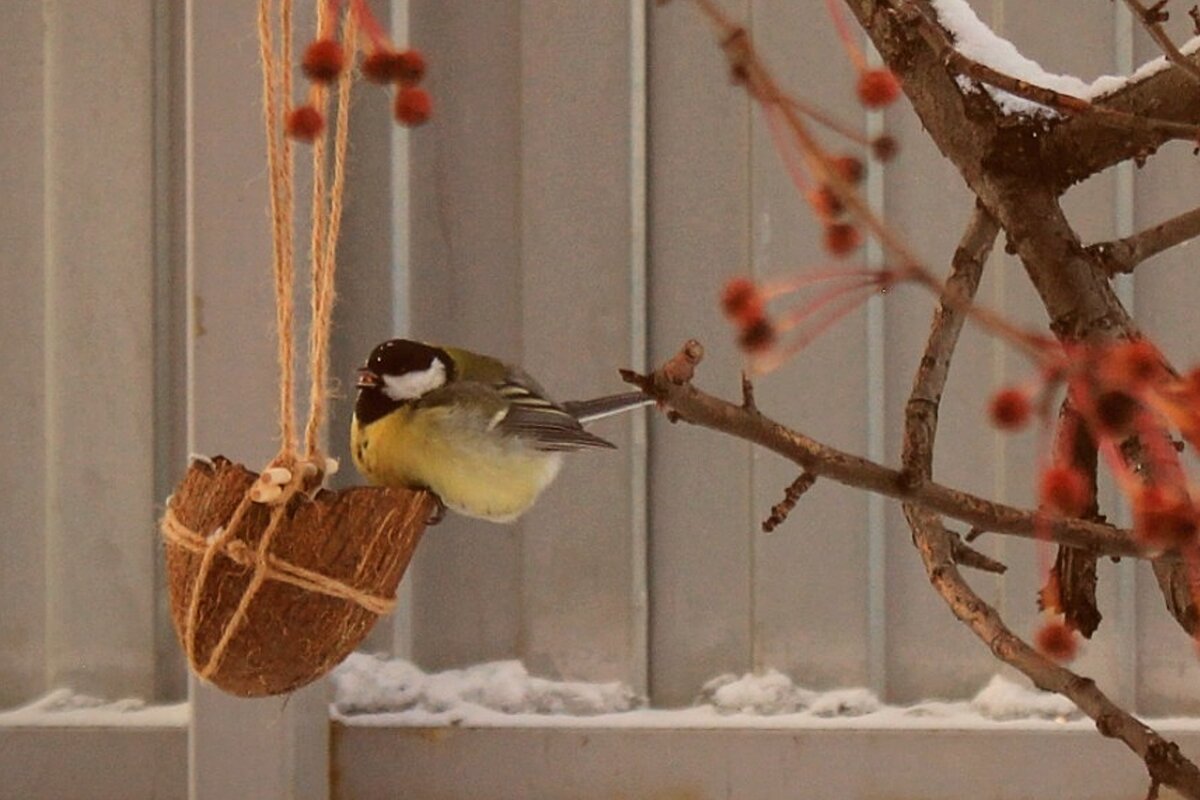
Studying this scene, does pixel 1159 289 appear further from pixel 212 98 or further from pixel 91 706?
pixel 91 706

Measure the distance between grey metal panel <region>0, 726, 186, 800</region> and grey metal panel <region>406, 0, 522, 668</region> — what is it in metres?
0.26

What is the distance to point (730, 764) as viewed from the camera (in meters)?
1.37

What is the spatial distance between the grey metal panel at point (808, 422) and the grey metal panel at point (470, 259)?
0.24 meters

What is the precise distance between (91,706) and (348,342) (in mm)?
448

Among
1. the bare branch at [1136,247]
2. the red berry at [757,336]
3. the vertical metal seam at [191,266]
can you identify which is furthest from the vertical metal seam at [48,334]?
the red berry at [757,336]

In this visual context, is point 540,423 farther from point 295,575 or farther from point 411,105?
point 411,105

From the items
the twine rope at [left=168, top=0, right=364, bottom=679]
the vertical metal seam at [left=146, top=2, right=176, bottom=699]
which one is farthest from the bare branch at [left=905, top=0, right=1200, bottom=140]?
the vertical metal seam at [left=146, top=2, right=176, bottom=699]

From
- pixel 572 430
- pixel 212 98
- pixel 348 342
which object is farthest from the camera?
pixel 348 342

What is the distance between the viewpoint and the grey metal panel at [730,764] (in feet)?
4.40

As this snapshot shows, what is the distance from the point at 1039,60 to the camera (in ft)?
4.50

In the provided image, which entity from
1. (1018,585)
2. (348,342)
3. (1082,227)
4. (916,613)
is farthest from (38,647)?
(1082,227)

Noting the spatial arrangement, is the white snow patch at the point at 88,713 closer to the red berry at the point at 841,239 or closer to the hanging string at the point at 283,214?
the hanging string at the point at 283,214

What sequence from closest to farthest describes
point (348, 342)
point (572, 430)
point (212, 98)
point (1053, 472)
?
Answer: point (1053, 472) → point (572, 430) → point (212, 98) → point (348, 342)

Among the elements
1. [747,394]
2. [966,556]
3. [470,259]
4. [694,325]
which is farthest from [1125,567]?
[747,394]
